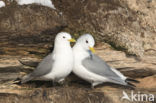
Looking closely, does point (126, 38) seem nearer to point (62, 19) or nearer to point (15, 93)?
point (62, 19)

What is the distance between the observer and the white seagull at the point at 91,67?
7426 millimetres

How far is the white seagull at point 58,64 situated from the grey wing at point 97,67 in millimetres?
338

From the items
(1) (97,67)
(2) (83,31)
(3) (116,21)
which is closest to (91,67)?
(1) (97,67)

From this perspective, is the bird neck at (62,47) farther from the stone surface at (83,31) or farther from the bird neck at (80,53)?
the stone surface at (83,31)

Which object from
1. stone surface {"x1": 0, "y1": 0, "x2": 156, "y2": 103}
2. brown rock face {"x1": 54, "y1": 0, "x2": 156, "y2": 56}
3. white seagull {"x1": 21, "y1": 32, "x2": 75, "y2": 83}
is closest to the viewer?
white seagull {"x1": 21, "y1": 32, "x2": 75, "y2": 83}

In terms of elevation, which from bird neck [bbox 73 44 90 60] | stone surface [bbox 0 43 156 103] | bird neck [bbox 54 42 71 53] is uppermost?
bird neck [bbox 54 42 71 53]

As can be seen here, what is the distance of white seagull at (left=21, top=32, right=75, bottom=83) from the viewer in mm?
7195

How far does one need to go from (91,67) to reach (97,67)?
0.13 metres

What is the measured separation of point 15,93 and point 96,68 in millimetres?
1765

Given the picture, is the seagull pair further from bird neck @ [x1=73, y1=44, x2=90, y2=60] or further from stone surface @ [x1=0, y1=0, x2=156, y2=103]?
stone surface @ [x1=0, y1=0, x2=156, y2=103]

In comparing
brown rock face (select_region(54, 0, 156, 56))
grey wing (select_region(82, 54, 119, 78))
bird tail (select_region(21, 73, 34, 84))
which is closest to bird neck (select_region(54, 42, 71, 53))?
grey wing (select_region(82, 54, 119, 78))

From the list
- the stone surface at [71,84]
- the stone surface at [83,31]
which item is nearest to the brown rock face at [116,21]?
the stone surface at [83,31]

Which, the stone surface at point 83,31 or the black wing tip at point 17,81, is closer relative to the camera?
the black wing tip at point 17,81

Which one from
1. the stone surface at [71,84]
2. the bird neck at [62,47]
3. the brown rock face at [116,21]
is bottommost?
the stone surface at [71,84]
